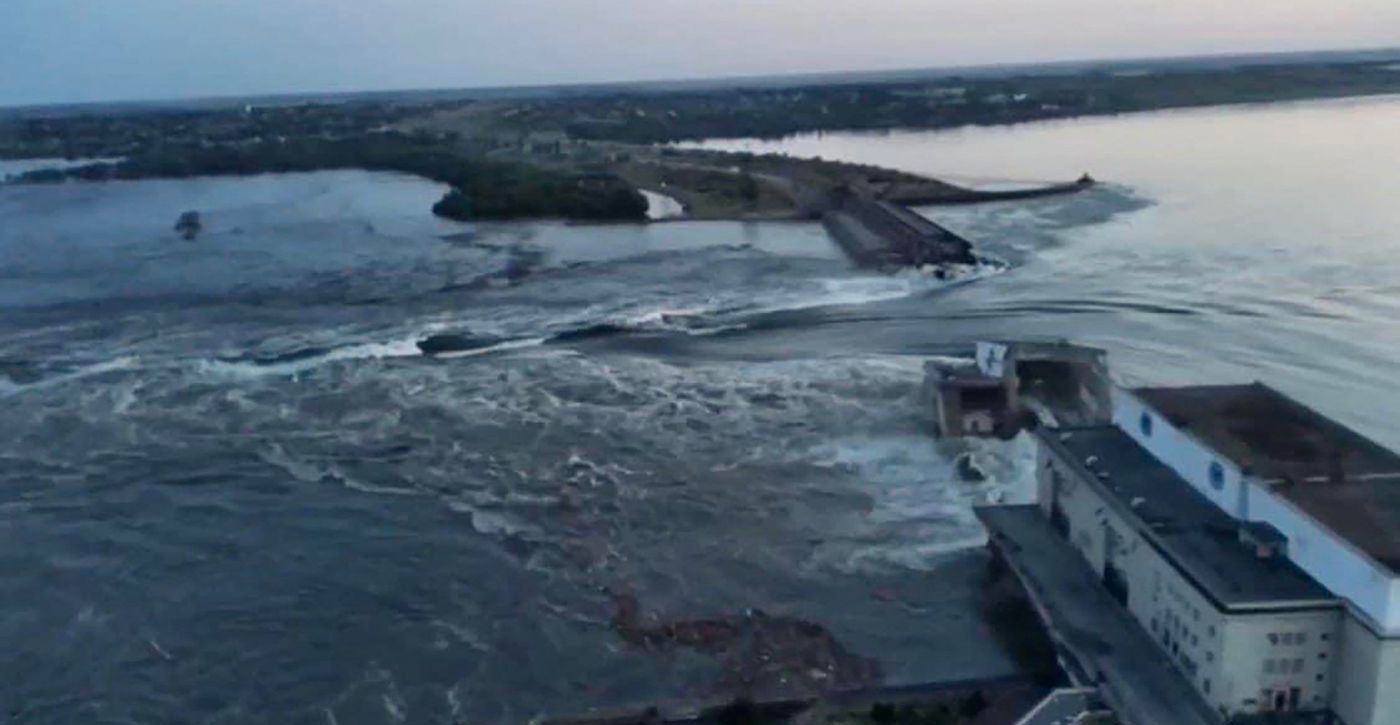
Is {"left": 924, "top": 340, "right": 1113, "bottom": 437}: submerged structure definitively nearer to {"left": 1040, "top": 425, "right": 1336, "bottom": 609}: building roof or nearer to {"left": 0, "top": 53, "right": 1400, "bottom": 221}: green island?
{"left": 1040, "top": 425, "right": 1336, "bottom": 609}: building roof

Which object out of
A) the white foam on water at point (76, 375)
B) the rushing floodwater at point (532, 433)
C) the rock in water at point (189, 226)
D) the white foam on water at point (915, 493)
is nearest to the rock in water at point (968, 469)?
the white foam on water at point (915, 493)

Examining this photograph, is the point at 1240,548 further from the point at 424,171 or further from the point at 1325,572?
the point at 424,171

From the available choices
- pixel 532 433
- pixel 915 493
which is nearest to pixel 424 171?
pixel 532 433

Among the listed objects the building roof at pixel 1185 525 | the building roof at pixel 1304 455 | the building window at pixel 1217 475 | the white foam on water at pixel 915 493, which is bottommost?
the white foam on water at pixel 915 493

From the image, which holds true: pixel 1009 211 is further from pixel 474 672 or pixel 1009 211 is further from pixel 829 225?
pixel 474 672

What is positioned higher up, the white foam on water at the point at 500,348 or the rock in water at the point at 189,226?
the rock in water at the point at 189,226

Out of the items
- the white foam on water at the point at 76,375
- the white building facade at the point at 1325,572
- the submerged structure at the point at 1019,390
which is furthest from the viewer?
the white foam on water at the point at 76,375

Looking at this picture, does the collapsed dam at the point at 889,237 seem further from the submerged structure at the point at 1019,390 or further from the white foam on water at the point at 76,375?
the white foam on water at the point at 76,375
